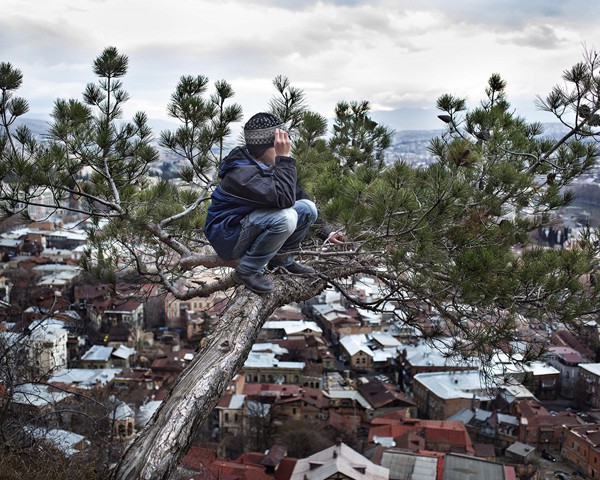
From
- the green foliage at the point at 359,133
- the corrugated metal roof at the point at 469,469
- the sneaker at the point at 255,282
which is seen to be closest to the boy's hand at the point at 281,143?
the sneaker at the point at 255,282

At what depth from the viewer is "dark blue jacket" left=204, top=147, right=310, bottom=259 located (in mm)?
2688

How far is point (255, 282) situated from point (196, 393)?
0.80 metres

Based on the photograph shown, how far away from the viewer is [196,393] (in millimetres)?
2305

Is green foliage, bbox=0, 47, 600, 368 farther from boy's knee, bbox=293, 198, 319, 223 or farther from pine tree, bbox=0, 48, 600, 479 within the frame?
boy's knee, bbox=293, 198, 319, 223

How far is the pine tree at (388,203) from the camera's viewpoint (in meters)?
3.15

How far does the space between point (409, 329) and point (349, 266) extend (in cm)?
92

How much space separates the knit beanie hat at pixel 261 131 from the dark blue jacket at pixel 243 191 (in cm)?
7

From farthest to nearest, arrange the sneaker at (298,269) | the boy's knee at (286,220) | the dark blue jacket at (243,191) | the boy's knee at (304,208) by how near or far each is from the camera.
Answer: the sneaker at (298,269), the boy's knee at (304,208), the boy's knee at (286,220), the dark blue jacket at (243,191)

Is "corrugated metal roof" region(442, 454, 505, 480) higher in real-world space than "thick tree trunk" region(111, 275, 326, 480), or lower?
Result: lower

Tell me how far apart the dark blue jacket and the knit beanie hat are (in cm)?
7

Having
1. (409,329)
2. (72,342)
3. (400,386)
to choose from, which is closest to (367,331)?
(400,386)

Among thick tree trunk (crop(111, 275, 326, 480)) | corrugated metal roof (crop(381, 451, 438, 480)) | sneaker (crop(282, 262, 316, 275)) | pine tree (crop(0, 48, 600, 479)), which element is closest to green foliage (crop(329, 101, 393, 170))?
pine tree (crop(0, 48, 600, 479))

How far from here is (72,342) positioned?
896 inches

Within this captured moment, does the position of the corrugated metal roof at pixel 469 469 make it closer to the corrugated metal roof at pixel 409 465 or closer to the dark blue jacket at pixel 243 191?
the corrugated metal roof at pixel 409 465
